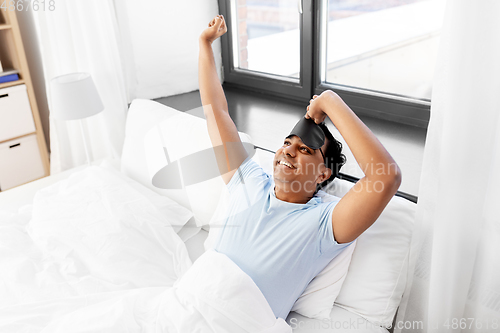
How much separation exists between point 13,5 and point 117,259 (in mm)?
1846

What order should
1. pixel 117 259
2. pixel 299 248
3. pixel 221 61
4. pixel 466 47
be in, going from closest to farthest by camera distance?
pixel 466 47
pixel 299 248
pixel 117 259
pixel 221 61

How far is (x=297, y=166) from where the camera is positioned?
3.83 feet

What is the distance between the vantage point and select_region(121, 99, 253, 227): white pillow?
157 cm

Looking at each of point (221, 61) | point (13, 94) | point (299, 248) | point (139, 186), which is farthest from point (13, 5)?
point (299, 248)

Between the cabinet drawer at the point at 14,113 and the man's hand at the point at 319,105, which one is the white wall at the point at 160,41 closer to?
the cabinet drawer at the point at 14,113

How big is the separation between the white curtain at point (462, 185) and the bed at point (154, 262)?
0.11 meters

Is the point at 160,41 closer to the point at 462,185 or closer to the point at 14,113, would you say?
the point at 14,113

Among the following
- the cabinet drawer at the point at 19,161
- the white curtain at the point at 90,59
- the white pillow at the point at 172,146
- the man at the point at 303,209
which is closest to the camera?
the man at the point at 303,209

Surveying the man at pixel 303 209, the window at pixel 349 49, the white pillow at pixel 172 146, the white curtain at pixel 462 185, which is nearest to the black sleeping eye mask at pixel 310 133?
the man at pixel 303 209

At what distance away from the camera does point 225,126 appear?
1.42 m

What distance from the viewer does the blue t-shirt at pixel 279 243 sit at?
3.67 ft

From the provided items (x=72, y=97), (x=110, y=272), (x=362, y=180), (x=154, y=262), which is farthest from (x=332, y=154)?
→ (x=72, y=97)

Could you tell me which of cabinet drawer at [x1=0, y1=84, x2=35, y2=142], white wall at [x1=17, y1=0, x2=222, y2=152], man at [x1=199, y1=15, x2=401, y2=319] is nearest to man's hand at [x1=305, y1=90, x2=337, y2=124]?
man at [x1=199, y1=15, x2=401, y2=319]

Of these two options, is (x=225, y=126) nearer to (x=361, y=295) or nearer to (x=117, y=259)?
(x=117, y=259)
